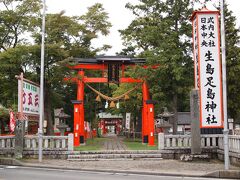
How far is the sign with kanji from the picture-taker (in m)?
16.9

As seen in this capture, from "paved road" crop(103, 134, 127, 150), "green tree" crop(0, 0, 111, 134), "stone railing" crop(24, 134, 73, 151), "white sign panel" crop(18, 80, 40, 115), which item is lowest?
"paved road" crop(103, 134, 127, 150)

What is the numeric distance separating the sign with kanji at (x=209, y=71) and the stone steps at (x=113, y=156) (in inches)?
125

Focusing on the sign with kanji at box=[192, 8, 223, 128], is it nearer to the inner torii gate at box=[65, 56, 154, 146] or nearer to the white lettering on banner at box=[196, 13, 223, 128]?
the white lettering on banner at box=[196, 13, 223, 128]

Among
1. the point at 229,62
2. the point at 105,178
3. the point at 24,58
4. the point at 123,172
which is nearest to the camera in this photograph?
the point at 105,178

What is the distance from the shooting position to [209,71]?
17000mm

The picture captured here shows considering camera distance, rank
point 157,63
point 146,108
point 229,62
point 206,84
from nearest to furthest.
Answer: point 206,84
point 157,63
point 146,108
point 229,62

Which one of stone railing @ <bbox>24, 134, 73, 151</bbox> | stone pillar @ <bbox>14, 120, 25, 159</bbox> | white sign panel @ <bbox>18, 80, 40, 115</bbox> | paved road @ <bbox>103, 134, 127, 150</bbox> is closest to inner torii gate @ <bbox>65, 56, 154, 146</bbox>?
paved road @ <bbox>103, 134, 127, 150</bbox>

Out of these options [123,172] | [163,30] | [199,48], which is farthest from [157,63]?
[123,172]

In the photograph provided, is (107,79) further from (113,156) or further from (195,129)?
(195,129)

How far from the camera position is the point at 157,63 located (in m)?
22.9

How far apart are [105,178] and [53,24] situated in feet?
52.0

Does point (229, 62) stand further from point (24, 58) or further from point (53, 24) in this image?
point (24, 58)

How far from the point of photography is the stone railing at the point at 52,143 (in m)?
17.6

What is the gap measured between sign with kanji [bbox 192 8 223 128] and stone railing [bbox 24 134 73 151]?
727 cm
